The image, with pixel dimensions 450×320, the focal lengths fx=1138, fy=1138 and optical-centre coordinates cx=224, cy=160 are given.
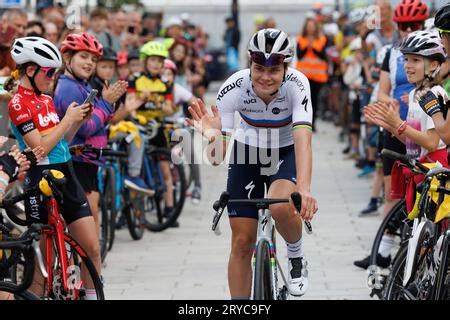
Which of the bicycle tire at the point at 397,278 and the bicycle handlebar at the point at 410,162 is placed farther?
the bicycle tire at the point at 397,278

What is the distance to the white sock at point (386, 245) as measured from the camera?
8.85 metres

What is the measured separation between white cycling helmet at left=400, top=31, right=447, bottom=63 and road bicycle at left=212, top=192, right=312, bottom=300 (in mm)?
1880

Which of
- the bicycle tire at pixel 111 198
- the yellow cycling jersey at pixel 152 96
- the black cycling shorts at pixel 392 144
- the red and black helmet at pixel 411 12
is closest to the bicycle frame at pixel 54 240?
the black cycling shorts at pixel 392 144

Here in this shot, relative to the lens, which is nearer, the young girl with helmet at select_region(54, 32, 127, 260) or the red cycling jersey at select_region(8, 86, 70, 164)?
the red cycling jersey at select_region(8, 86, 70, 164)

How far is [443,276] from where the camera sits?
6.60 m

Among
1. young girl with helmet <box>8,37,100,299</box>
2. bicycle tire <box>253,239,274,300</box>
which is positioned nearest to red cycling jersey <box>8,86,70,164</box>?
young girl with helmet <box>8,37,100,299</box>

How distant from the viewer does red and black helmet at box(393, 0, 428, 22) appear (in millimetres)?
9766

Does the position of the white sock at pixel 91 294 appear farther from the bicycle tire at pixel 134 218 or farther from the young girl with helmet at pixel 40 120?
the bicycle tire at pixel 134 218

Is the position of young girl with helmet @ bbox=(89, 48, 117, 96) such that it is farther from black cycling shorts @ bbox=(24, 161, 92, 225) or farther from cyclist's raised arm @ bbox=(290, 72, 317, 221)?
cyclist's raised arm @ bbox=(290, 72, 317, 221)

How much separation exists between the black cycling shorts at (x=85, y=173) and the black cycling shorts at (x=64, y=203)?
1.39 meters

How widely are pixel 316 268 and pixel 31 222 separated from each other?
352 centimetres

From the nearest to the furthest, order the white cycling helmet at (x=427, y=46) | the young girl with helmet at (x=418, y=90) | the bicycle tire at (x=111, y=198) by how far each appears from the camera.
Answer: the young girl with helmet at (x=418, y=90) → the white cycling helmet at (x=427, y=46) → the bicycle tire at (x=111, y=198)

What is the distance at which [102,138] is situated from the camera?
941 cm

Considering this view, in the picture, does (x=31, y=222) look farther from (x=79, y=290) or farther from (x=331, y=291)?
(x=331, y=291)
